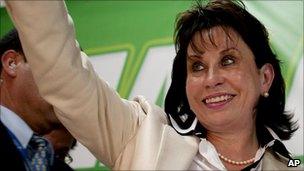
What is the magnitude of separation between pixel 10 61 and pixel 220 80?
58cm

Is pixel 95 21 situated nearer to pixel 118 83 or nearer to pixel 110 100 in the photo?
pixel 118 83

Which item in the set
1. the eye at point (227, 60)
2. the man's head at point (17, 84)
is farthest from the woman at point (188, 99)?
the man's head at point (17, 84)

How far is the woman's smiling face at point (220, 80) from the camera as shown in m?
1.44

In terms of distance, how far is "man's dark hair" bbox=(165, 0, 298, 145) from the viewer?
4.91 feet

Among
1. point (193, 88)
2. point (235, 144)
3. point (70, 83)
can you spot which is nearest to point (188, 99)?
point (193, 88)

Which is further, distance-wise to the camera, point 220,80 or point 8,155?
point 220,80

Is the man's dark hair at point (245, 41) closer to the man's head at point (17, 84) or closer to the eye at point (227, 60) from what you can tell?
the eye at point (227, 60)

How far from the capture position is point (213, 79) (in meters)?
1.43

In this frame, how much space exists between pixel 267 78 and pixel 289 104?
1.66 feet

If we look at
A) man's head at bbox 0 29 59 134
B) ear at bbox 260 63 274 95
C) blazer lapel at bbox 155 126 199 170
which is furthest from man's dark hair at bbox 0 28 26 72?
ear at bbox 260 63 274 95

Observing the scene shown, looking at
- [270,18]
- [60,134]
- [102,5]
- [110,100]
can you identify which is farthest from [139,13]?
[110,100]

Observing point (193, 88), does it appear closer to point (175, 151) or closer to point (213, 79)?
point (213, 79)

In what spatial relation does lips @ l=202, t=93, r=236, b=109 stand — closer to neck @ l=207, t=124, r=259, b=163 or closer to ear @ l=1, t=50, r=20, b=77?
neck @ l=207, t=124, r=259, b=163

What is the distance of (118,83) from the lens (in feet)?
7.11
